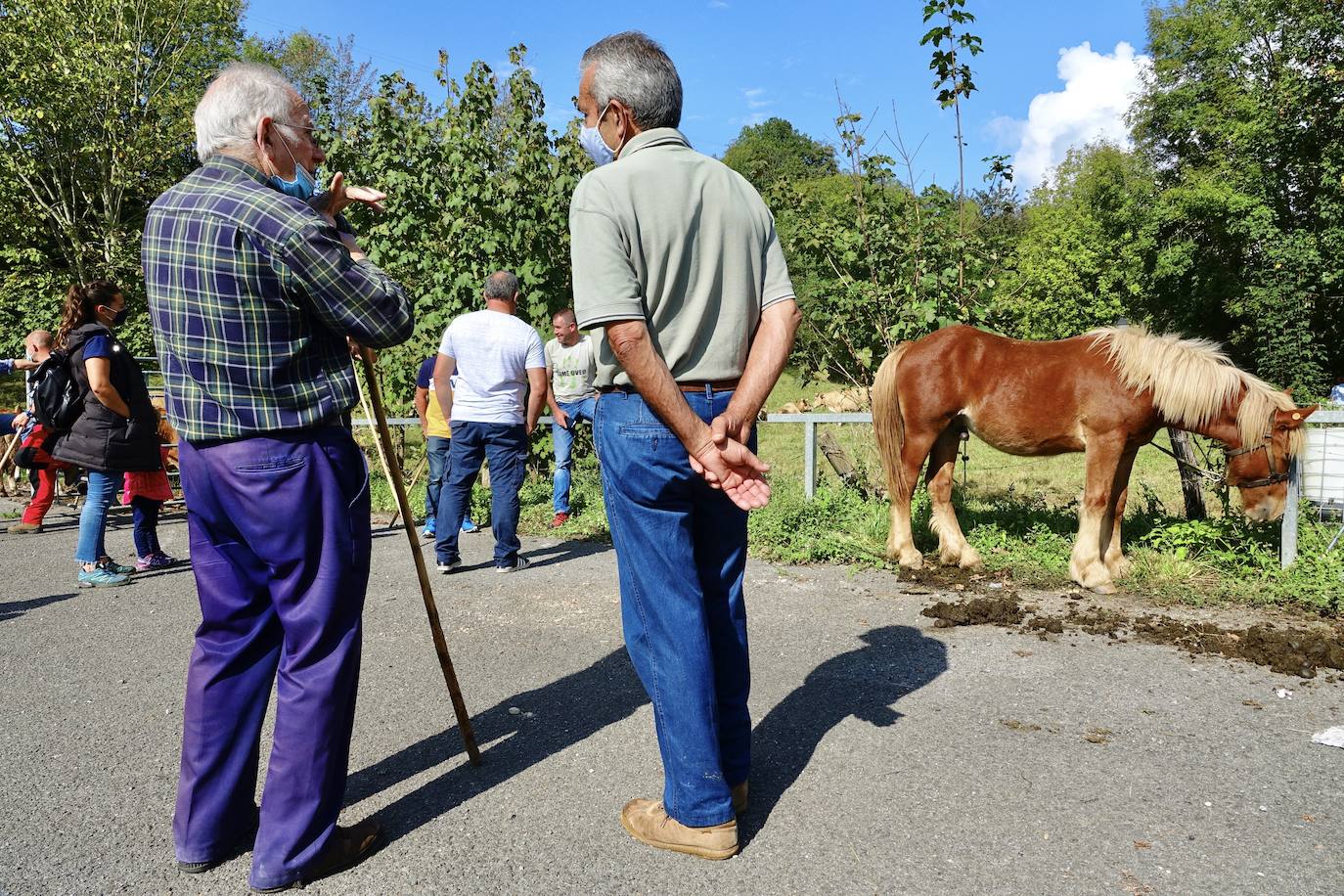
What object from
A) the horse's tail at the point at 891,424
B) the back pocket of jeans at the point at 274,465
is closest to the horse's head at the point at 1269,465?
→ the horse's tail at the point at 891,424

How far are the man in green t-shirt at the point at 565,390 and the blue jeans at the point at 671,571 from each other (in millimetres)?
5770

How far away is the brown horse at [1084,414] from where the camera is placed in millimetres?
5395

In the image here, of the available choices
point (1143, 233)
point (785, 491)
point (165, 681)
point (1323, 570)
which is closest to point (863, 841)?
point (165, 681)

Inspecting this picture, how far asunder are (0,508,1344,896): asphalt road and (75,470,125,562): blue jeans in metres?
1.34

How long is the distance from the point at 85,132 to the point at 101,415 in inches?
813

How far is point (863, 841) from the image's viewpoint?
8.62 ft

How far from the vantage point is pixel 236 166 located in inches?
97.3

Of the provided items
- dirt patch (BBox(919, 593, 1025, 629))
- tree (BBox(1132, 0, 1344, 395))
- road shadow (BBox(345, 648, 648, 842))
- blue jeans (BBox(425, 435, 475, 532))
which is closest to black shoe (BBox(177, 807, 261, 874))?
road shadow (BBox(345, 648, 648, 842))

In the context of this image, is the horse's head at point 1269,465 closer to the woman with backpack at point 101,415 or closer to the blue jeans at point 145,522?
the woman with backpack at point 101,415

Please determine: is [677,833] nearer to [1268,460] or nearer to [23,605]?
[1268,460]

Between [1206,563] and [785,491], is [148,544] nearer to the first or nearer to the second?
[785,491]

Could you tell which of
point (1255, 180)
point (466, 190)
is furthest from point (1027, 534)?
point (1255, 180)

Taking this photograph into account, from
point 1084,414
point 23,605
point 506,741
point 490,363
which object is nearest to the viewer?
point 506,741

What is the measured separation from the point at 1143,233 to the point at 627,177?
126 ft
